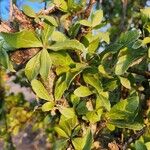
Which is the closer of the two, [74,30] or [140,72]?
[74,30]

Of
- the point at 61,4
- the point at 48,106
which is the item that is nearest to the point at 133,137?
the point at 48,106

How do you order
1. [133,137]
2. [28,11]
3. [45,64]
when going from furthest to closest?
1. [133,137]
2. [28,11]
3. [45,64]

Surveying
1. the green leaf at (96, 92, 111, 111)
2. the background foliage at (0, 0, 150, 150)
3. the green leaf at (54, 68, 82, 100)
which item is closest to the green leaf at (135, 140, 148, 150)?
the background foliage at (0, 0, 150, 150)

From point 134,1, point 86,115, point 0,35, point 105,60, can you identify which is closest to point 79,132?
point 86,115

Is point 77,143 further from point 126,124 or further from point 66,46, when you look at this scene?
point 66,46

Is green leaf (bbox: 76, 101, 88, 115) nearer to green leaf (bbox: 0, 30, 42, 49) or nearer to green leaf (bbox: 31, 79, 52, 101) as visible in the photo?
green leaf (bbox: 31, 79, 52, 101)

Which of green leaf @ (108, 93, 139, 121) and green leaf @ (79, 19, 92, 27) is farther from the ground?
green leaf @ (79, 19, 92, 27)

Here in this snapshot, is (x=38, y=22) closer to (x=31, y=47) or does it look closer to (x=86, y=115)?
(x=31, y=47)
